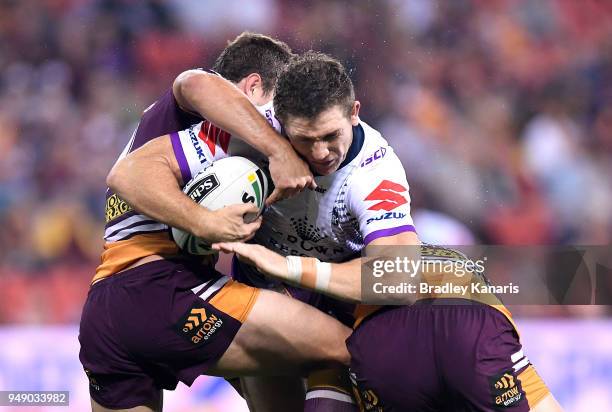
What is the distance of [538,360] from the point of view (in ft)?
17.0

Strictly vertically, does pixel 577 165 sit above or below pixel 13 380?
above

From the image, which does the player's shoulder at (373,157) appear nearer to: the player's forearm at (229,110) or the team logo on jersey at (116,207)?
the player's forearm at (229,110)

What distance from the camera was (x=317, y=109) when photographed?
10.2 feet

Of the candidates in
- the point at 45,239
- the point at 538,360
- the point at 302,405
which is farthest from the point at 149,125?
the point at 45,239

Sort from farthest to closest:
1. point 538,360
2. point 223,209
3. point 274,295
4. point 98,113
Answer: point 98,113
point 538,360
point 274,295
point 223,209

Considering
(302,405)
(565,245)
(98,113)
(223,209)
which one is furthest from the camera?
(98,113)

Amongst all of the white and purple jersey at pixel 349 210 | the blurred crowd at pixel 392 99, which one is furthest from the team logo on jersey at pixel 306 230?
the blurred crowd at pixel 392 99

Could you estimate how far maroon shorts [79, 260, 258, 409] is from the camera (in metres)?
3.26

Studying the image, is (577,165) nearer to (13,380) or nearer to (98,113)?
(98,113)

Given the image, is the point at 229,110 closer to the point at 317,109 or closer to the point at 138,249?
the point at 317,109

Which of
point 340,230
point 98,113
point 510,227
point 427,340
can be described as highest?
point 340,230

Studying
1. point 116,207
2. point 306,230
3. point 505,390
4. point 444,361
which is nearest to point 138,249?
point 116,207

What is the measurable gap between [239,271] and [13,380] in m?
2.06

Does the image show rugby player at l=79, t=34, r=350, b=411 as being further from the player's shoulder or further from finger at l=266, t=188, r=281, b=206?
the player's shoulder
